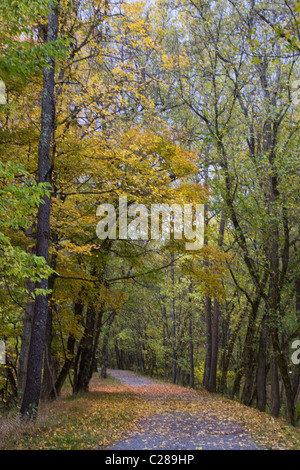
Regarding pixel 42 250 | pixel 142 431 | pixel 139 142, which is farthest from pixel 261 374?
pixel 42 250

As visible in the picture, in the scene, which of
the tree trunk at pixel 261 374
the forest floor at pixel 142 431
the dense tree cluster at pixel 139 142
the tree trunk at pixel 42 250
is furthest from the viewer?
the tree trunk at pixel 261 374

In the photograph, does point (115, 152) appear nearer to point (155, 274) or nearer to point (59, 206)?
point (59, 206)

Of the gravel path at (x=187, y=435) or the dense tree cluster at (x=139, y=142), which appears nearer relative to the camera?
the gravel path at (x=187, y=435)

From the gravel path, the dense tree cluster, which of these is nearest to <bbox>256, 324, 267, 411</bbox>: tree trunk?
the dense tree cluster

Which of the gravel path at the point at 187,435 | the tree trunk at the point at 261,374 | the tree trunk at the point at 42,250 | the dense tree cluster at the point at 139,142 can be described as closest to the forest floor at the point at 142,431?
the gravel path at the point at 187,435

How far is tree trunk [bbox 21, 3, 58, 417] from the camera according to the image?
8406mm

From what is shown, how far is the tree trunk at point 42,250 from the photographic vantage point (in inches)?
331

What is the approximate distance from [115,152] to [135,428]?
22.5 ft

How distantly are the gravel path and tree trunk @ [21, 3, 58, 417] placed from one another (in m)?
2.40

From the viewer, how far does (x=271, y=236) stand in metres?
13.0

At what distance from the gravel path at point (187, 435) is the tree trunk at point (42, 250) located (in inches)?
94.5

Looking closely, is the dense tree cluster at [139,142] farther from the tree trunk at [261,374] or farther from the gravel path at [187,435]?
the gravel path at [187,435]

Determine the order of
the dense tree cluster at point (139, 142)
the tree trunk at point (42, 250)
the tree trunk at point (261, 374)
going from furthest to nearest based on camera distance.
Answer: the tree trunk at point (261, 374)
the dense tree cluster at point (139, 142)
the tree trunk at point (42, 250)

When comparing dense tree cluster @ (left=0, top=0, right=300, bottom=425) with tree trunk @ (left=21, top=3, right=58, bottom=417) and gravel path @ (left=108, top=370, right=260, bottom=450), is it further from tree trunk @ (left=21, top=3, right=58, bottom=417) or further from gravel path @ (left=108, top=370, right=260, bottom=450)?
gravel path @ (left=108, top=370, right=260, bottom=450)
